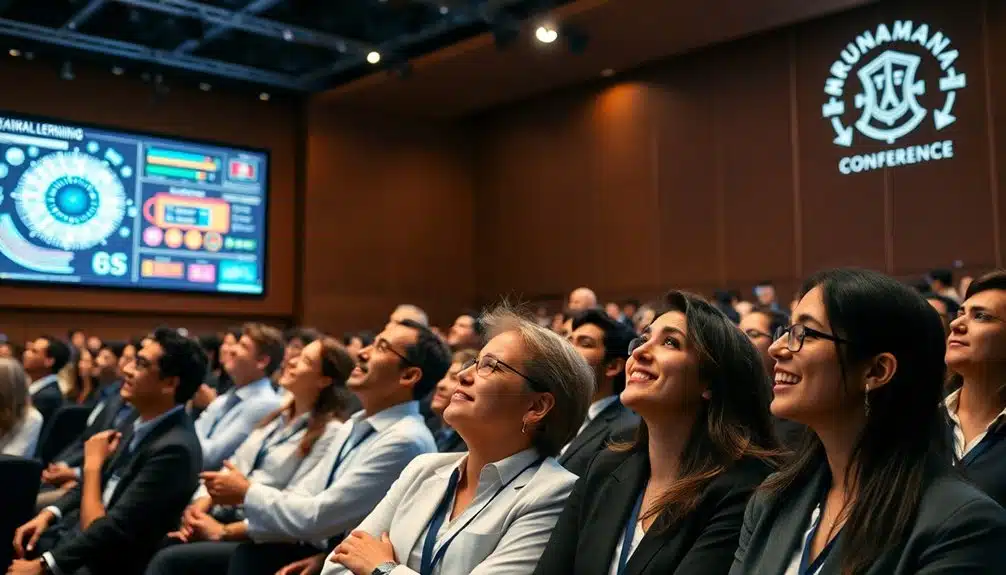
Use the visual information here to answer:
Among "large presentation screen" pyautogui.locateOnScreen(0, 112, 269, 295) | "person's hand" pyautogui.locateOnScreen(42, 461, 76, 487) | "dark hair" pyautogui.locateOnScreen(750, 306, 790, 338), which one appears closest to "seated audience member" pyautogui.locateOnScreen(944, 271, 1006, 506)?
"dark hair" pyautogui.locateOnScreen(750, 306, 790, 338)

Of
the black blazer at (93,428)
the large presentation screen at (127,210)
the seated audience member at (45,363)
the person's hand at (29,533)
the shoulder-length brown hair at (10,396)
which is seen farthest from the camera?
the large presentation screen at (127,210)

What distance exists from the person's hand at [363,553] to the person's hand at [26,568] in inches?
58.0

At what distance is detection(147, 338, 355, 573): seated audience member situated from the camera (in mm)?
3316

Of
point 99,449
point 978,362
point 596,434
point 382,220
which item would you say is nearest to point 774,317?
point 596,434

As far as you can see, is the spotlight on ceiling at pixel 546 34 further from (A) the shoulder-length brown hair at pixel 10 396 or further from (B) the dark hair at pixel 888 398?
(B) the dark hair at pixel 888 398

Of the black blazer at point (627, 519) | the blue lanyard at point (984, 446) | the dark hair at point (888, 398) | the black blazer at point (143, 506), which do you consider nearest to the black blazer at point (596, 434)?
the black blazer at point (627, 519)

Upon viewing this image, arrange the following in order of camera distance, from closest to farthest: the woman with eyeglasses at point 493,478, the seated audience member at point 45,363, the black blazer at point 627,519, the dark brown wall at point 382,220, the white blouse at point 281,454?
the black blazer at point 627,519
the woman with eyeglasses at point 493,478
the white blouse at point 281,454
the seated audience member at point 45,363
the dark brown wall at point 382,220

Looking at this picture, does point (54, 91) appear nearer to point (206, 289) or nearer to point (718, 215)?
point (206, 289)

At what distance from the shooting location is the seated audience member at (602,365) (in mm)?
3079

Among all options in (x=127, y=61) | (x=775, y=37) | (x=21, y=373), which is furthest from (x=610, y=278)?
(x=21, y=373)

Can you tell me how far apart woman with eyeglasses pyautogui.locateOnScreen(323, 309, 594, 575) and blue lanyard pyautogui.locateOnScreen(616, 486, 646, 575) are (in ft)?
0.80

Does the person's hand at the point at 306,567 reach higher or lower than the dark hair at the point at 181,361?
lower

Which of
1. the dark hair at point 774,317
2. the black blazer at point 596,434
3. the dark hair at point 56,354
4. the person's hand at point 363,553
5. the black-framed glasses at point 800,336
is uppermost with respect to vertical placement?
the dark hair at point 774,317

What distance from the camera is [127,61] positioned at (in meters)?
10.1
